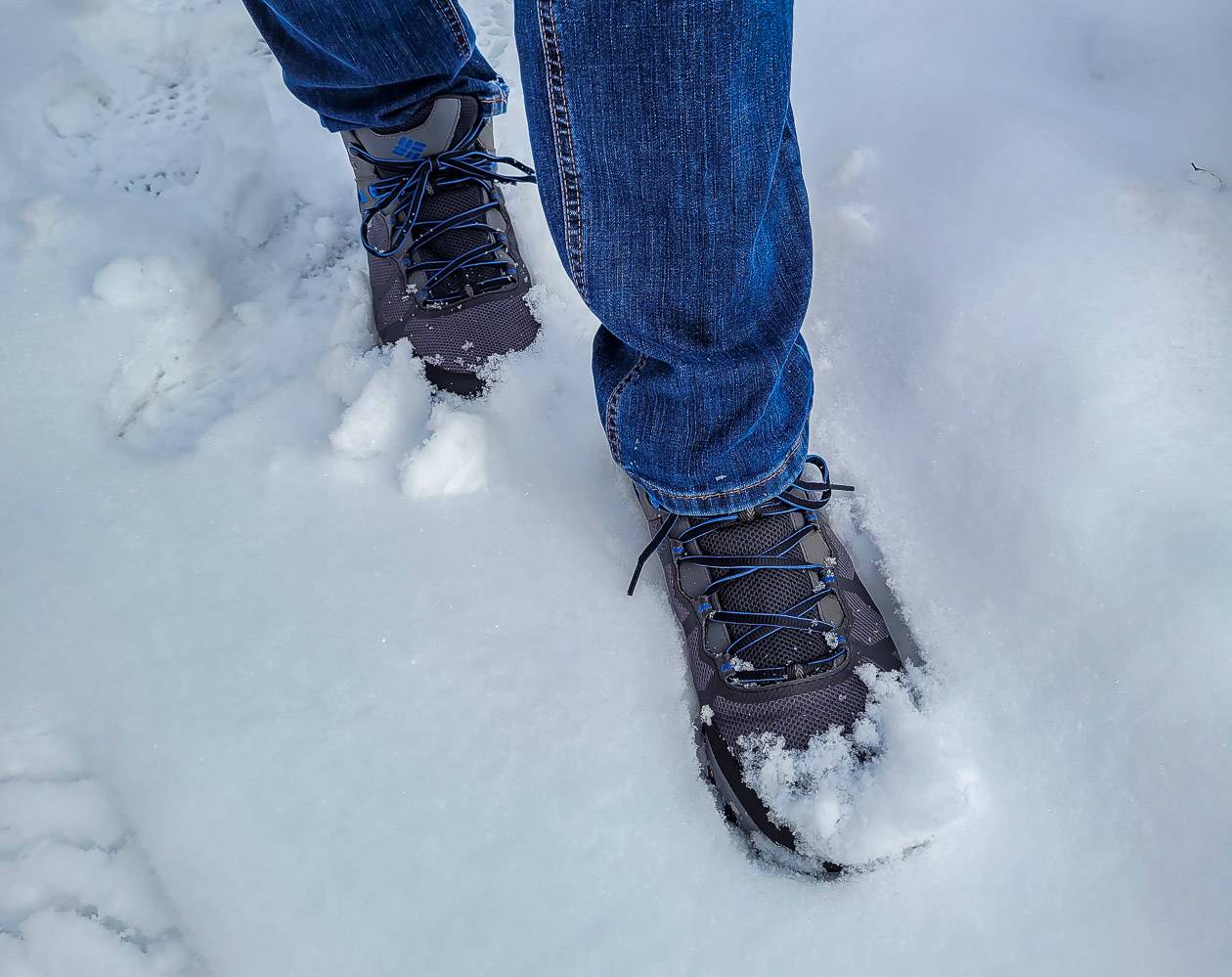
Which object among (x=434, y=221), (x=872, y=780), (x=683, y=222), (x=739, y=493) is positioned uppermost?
(x=683, y=222)

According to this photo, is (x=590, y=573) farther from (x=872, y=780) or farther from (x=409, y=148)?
(x=409, y=148)

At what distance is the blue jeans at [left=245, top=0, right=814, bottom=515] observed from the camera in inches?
19.6

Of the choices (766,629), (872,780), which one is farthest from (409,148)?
(872,780)

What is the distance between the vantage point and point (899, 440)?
903mm

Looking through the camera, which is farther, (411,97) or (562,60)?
(411,97)

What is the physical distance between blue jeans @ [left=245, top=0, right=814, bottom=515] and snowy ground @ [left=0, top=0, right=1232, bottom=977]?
21cm

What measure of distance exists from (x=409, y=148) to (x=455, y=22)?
16 centimetres

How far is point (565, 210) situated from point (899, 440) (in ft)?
1.65

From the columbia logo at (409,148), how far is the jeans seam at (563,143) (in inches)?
20.1

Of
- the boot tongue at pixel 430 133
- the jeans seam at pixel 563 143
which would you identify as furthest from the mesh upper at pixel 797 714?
the boot tongue at pixel 430 133

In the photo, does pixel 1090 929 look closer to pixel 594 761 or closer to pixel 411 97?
pixel 594 761

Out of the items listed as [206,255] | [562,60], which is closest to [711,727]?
[562,60]

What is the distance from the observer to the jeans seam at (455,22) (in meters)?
0.87

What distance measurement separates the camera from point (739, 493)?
2.46 ft
